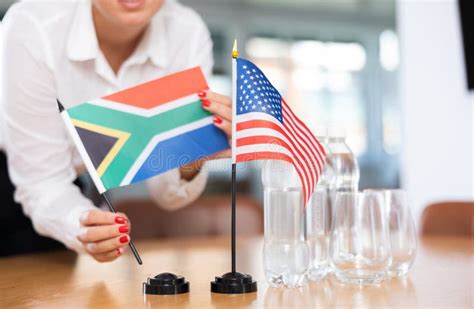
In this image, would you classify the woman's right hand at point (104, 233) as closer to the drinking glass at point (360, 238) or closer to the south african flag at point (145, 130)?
the south african flag at point (145, 130)

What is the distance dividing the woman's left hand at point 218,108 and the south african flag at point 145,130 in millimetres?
14

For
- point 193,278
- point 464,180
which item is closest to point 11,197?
point 193,278

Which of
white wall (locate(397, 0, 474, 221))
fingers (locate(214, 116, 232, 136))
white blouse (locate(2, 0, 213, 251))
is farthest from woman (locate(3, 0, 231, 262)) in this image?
white wall (locate(397, 0, 474, 221))

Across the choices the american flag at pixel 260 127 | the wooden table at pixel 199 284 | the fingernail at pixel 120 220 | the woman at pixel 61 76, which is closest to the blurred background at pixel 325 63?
the woman at pixel 61 76

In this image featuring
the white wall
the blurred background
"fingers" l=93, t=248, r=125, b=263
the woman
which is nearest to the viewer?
"fingers" l=93, t=248, r=125, b=263

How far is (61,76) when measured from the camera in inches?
69.2

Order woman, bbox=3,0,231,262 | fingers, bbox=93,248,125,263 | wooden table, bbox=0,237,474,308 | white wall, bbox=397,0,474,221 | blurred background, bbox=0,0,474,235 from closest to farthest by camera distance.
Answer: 1. wooden table, bbox=0,237,474,308
2. fingers, bbox=93,248,125,263
3. woman, bbox=3,0,231,262
4. white wall, bbox=397,0,474,221
5. blurred background, bbox=0,0,474,235

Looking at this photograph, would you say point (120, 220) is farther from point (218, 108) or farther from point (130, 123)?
point (218, 108)

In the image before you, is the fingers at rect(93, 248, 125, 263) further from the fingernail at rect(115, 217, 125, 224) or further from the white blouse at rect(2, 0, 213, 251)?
the white blouse at rect(2, 0, 213, 251)

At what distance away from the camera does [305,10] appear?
834 cm

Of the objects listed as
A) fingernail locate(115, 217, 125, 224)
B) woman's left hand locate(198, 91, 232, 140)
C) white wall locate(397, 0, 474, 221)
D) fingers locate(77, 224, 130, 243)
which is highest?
white wall locate(397, 0, 474, 221)

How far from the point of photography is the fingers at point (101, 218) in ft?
4.39

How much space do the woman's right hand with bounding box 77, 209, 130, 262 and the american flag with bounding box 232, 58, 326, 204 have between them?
0.27 meters

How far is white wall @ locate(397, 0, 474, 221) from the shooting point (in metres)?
3.72
